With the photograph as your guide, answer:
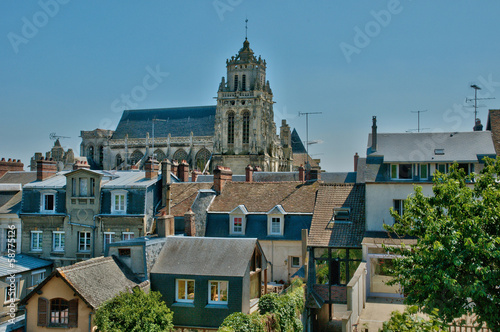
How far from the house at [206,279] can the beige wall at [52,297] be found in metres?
3.00

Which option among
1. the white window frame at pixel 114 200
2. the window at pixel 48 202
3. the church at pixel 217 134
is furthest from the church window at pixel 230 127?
the white window frame at pixel 114 200

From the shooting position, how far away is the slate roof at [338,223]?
897 inches

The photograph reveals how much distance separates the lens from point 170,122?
79.2m

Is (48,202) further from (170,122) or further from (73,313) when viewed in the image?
(170,122)

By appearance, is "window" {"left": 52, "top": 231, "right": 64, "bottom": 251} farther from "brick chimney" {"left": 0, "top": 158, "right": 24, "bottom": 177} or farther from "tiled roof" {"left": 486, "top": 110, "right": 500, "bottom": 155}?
"tiled roof" {"left": 486, "top": 110, "right": 500, "bottom": 155}

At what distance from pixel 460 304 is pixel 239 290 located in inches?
309

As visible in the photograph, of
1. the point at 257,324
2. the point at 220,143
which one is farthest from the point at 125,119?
the point at 257,324

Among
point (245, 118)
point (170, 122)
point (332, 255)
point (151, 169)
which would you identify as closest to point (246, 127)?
point (245, 118)

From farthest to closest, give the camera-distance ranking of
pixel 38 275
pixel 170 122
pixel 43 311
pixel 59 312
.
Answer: pixel 170 122, pixel 38 275, pixel 43 311, pixel 59 312

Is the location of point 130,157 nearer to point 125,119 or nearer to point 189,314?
point 125,119

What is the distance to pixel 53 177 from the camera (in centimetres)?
3086

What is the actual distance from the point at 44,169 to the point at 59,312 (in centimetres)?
1364

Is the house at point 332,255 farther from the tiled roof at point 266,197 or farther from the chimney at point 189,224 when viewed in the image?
the chimney at point 189,224

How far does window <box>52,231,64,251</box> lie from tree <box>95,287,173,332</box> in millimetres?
→ 11637
